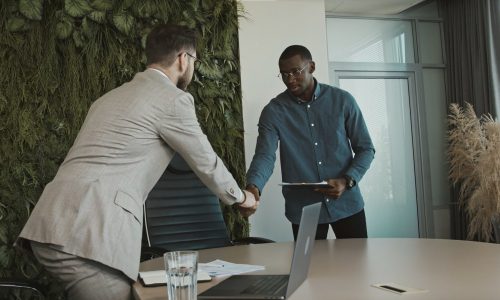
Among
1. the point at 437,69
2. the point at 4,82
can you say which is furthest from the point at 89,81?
the point at 437,69

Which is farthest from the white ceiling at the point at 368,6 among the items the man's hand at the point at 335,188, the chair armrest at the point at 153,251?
the chair armrest at the point at 153,251

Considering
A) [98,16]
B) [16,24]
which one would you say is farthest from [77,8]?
[16,24]

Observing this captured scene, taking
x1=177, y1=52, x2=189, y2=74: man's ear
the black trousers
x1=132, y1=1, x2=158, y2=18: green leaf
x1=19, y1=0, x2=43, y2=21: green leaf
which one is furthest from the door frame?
x1=177, y1=52, x2=189, y2=74: man's ear

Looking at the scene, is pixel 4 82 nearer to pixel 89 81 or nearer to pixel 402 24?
pixel 89 81

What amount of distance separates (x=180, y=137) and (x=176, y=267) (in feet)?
2.18

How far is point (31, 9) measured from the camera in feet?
11.1

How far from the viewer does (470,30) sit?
4.70 m

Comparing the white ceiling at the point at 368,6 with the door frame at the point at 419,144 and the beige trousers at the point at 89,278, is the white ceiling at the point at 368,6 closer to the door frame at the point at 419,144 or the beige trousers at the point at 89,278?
the door frame at the point at 419,144

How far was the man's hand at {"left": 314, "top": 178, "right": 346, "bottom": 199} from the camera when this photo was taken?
8.81 feet

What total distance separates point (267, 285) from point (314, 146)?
155 centimetres

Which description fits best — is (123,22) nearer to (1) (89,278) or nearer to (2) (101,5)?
(2) (101,5)

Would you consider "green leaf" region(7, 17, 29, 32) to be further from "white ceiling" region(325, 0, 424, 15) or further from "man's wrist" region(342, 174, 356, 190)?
"white ceiling" region(325, 0, 424, 15)

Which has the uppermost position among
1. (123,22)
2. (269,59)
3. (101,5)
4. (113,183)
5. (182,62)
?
(101,5)

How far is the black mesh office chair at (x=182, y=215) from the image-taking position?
8.71 feet
